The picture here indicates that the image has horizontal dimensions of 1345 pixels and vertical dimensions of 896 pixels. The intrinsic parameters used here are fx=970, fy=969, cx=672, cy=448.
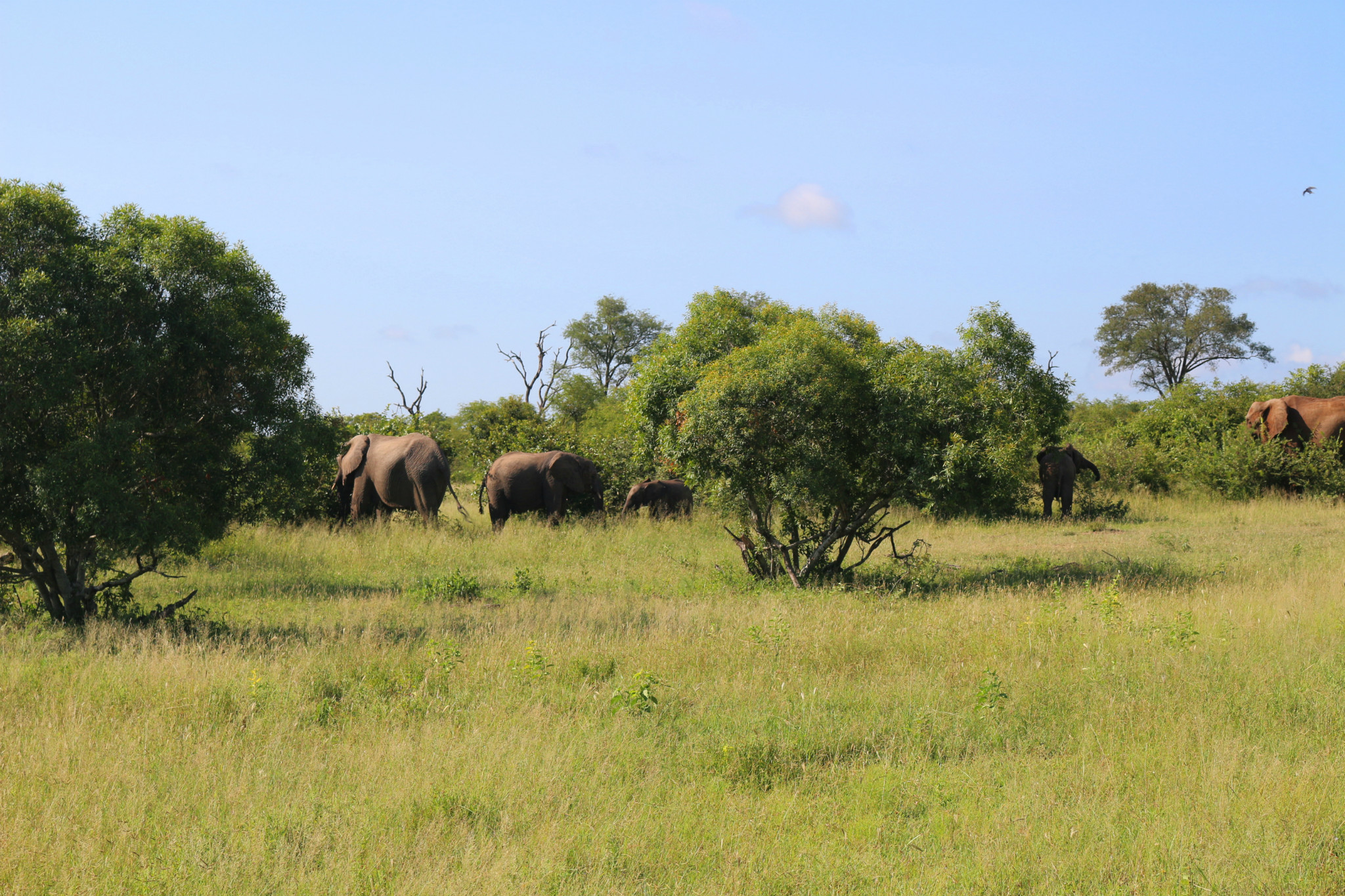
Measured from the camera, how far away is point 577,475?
71.3ft

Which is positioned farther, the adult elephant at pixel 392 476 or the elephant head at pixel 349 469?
the elephant head at pixel 349 469

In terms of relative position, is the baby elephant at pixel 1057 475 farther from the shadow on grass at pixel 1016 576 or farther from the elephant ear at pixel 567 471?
the elephant ear at pixel 567 471

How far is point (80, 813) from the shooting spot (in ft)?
17.6

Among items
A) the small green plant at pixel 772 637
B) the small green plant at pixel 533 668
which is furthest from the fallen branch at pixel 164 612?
the small green plant at pixel 772 637

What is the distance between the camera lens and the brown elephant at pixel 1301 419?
2522cm

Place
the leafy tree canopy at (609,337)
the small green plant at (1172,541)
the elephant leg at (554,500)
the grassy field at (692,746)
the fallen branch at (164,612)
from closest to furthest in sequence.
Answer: the grassy field at (692,746) → the fallen branch at (164,612) → the small green plant at (1172,541) → the elephant leg at (554,500) → the leafy tree canopy at (609,337)

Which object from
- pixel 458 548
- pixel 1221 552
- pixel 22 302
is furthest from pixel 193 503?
pixel 1221 552

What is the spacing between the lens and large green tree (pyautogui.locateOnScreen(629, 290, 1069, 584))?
12523mm

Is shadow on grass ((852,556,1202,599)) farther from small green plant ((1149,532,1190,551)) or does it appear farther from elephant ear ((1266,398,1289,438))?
elephant ear ((1266,398,1289,438))

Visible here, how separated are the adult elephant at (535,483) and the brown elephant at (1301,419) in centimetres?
1833

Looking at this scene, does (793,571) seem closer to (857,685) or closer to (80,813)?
(857,685)

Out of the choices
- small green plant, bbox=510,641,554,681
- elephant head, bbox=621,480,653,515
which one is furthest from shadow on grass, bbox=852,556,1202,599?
elephant head, bbox=621,480,653,515

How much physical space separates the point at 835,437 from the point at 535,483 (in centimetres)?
994

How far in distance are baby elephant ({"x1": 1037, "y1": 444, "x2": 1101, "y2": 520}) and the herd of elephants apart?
16 millimetres
